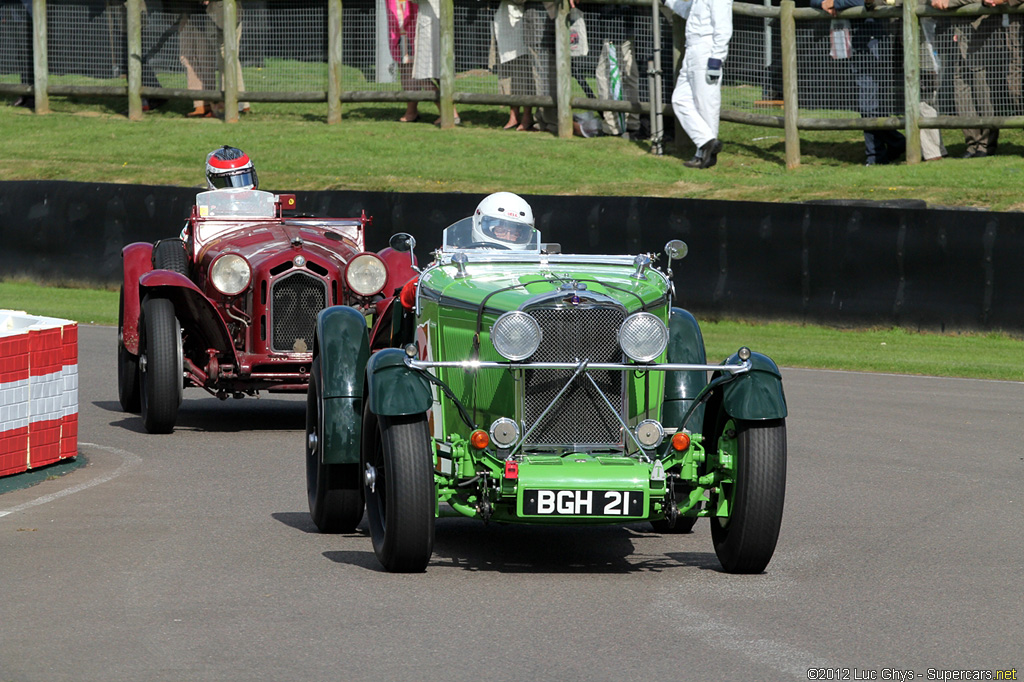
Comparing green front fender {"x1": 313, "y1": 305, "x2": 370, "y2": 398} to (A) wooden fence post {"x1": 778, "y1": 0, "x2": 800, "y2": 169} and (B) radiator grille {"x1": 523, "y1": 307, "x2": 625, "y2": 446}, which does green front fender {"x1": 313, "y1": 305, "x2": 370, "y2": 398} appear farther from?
(A) wooden fence post {"x1": 778, "y1": 0, "x2": 800, "y2": 169}

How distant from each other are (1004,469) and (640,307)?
366 cm

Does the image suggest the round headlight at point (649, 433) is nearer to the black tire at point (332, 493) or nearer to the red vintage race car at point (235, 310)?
the black tire at point (332, 493)

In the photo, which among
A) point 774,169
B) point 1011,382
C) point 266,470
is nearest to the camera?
point 266,470

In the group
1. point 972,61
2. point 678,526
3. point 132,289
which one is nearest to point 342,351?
point 678,526

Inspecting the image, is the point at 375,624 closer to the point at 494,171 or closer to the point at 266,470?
the point at 266,470

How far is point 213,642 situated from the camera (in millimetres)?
5672

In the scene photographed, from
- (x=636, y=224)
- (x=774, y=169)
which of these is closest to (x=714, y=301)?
(x=636, y=224)

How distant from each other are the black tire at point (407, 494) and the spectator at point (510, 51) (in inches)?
672

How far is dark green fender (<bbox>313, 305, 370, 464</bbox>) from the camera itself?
24.9 ft

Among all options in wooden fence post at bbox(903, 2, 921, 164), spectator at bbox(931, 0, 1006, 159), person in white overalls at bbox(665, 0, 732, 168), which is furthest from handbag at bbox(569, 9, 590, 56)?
spectator at bbox(931, 0, 1006, 159)

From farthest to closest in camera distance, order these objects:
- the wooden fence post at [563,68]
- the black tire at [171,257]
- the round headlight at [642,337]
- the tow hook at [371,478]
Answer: the wooden fence post at [563,68] → the black tire at [171,257] → the tow hook at [371,478] → the round headlight at [642,337]

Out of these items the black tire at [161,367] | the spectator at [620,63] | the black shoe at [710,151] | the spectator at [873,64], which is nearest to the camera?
the black tire at [161,367]

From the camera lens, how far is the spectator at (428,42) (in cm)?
2391

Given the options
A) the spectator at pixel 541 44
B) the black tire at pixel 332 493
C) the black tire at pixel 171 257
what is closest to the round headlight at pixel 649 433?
the black tire at pixel 332 493
